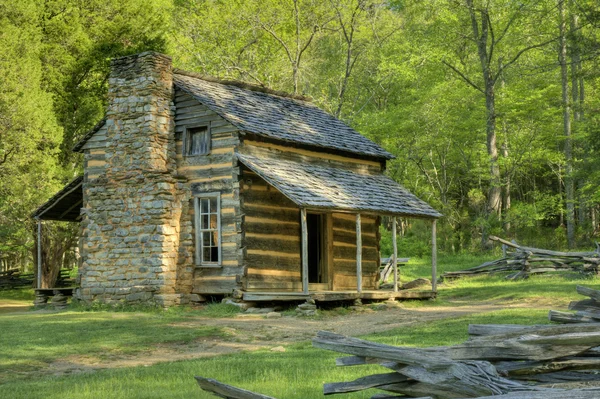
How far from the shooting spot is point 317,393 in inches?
341

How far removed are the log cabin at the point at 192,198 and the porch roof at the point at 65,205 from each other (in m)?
1.34

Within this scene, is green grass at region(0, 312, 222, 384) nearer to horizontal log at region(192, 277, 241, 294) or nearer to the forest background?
horizontal log at region(192, 277, 241, 294)

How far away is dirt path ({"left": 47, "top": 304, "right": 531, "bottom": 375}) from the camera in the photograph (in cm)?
1327

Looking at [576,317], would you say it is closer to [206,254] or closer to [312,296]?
[312,296]

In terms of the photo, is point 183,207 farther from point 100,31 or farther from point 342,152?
point 100,31

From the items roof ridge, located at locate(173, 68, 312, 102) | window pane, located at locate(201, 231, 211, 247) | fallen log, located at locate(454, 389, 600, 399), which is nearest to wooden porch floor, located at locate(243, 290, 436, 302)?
window pane, located at locate(201, 231, 211, 247)

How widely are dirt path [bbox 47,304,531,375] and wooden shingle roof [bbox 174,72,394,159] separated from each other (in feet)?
17.1

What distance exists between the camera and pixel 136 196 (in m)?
21.8

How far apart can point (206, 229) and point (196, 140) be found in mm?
2505

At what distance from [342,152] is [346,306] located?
5026 millimetres

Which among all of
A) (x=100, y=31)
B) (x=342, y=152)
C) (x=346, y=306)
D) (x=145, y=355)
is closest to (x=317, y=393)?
(x=145, y=355)

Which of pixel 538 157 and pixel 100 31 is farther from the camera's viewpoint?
pixel 538 157

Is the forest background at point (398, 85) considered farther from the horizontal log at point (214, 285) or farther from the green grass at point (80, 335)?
the green grass at point (80, 335)

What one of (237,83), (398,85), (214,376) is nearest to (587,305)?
(214,376)
